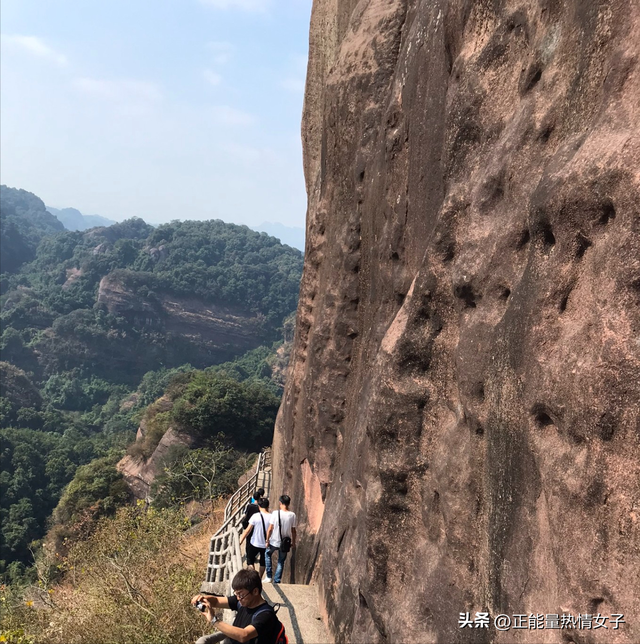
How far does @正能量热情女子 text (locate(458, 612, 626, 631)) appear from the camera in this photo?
337 centimetres

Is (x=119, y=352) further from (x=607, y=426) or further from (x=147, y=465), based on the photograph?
(x=607, y=426)

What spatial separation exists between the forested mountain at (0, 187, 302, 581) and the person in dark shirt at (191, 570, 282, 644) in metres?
30.7

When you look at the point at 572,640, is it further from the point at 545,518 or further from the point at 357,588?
the point at 357,588

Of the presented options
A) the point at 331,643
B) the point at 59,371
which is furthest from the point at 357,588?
the point at 59,371

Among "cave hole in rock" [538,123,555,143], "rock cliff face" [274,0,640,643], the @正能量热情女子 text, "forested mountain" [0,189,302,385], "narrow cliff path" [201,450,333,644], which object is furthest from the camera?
"forested mountain" [0,189,302,385]

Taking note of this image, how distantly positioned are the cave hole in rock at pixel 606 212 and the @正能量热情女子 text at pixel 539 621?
2.38 metres

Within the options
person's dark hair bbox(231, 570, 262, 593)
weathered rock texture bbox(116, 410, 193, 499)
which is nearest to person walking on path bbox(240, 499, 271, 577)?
person's dark hair bbox(231, 570, 262, 593)

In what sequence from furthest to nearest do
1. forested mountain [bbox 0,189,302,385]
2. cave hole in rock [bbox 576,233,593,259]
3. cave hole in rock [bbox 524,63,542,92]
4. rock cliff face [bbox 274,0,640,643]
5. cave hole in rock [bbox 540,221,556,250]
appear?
forested mountain [bbox 0,189,302,385]
cave hole in rock [bbox 524,63,542,92]
cave hole in rock [bbox 540,221,556,250]
cave hole in rock [bbox 576,233,593,259]
rock cliff face [bbox 274,0,640,643]

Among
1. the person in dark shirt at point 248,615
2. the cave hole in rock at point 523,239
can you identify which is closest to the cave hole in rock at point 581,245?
the cave hole in rock at point 523,239

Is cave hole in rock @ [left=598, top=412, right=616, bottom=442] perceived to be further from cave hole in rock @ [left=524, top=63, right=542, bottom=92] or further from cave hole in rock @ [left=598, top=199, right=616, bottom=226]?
cave hole in rock @ [left=524, top=63, right=542, bottom=92]

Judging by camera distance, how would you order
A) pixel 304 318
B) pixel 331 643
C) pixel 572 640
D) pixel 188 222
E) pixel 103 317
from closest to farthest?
1. pixel 572 640
2. pixel 331 643
3. pixel 304 318
4. pixel 103 317
5. pixel 188 222

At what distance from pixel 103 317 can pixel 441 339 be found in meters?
97.4

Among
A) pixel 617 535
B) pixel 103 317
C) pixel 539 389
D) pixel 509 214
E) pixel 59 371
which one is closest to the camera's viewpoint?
pixel 617 535

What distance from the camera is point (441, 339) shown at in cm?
552
